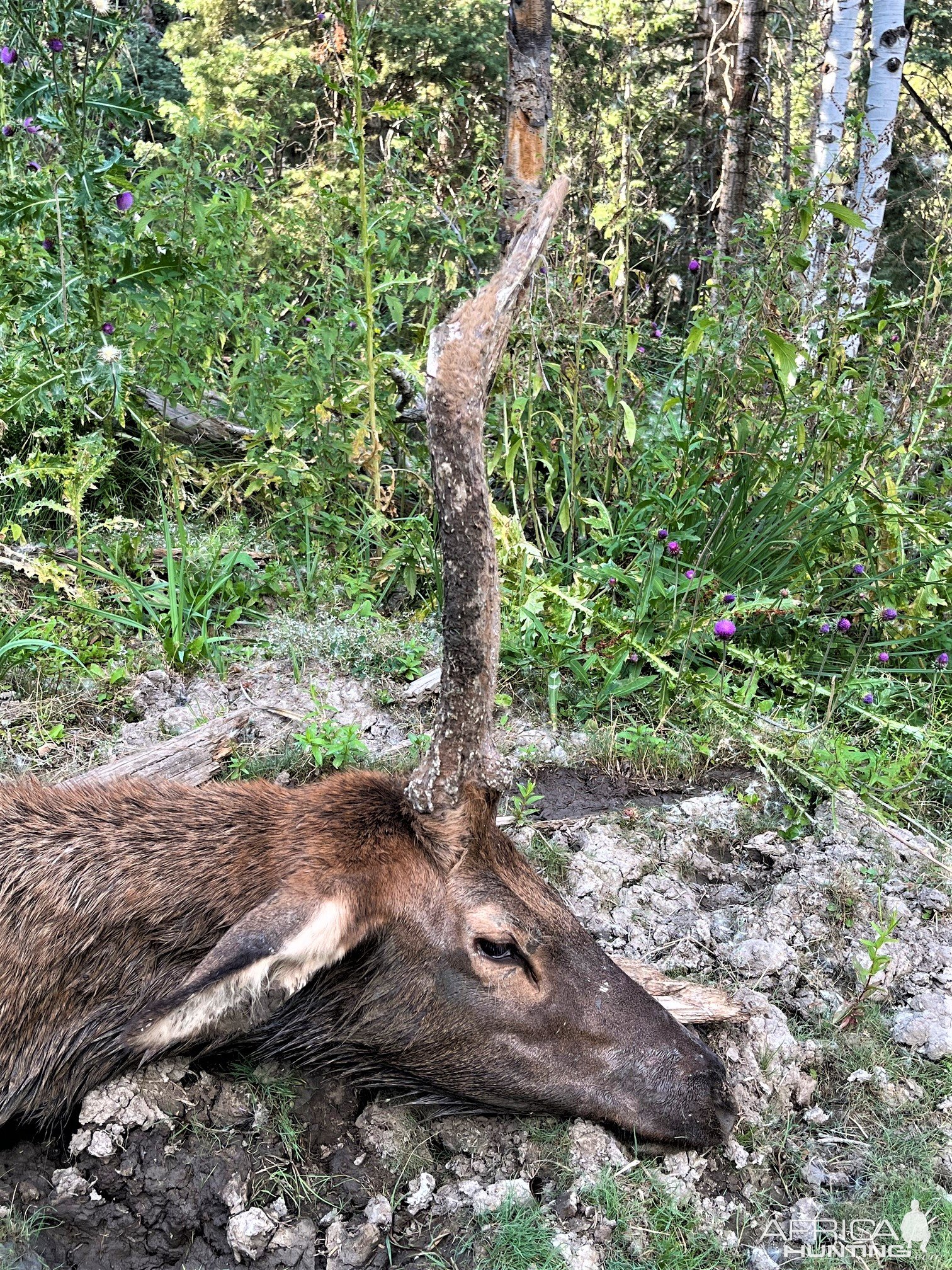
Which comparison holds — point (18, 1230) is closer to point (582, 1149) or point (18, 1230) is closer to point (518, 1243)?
point (518, 1243)

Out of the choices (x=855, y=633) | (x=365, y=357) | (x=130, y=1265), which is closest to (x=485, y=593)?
(x=130, y=1265)

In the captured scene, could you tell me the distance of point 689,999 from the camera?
10.5 feet

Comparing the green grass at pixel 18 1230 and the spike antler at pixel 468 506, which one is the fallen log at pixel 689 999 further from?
the green grass at pixel 18 1230

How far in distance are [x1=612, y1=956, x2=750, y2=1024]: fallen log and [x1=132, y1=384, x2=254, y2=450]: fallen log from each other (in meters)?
3.66

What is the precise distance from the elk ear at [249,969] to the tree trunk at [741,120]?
228 inches

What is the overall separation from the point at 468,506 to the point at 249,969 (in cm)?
117

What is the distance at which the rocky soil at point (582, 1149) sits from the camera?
264 centimetres

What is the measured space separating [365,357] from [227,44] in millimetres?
7232

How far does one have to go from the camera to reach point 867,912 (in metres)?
3.71

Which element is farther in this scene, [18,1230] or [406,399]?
[406,399]

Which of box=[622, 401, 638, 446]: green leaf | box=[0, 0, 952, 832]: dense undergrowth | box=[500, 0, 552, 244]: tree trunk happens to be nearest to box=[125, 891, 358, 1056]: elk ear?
box=[0, 0, 952, 832]: dense undergrowth

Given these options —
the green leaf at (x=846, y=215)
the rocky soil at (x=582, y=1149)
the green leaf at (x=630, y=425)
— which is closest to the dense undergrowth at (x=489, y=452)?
the green leaf at (x=630, y=425)

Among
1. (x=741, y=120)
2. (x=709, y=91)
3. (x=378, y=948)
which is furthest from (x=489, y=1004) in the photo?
(x=709, y=91)

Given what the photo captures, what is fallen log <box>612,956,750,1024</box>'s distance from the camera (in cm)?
317
